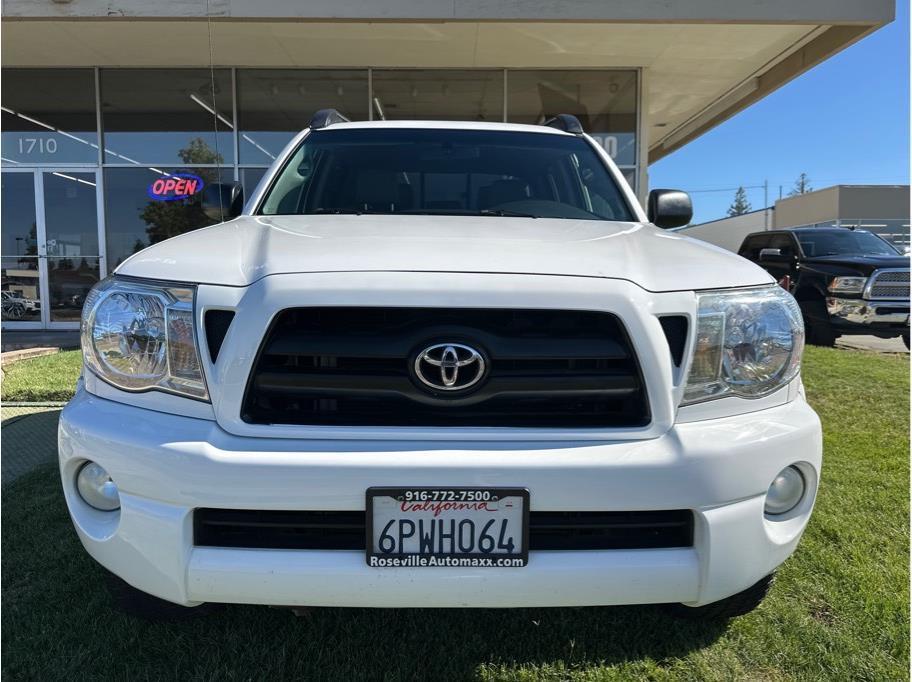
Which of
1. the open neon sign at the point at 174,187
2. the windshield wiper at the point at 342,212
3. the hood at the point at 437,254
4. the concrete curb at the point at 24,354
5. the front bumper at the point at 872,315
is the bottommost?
the concrete curb at the point at 24,354

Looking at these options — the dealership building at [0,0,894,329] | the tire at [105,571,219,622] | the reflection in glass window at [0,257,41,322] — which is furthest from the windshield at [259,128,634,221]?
the reflection in glass window at [0,257,41,322]

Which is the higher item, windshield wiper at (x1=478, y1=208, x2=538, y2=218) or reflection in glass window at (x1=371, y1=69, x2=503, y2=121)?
reflection in glass window at (x1=371, y1=69, x2=503, y2=121)

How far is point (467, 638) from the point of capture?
1.95m

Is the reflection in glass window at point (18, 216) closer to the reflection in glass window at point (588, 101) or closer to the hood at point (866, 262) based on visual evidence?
the reflection in glass window at point (588, 101)

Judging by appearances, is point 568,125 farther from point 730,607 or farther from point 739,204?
point 739,204

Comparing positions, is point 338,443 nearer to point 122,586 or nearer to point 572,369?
point 572,369

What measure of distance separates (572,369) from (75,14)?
7893 mm

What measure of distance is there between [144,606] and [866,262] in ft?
32.3

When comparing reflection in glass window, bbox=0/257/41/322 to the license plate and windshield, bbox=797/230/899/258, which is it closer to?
the license plate

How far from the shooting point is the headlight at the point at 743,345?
1570mm

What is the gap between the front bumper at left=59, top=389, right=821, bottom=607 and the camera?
55.3 inches

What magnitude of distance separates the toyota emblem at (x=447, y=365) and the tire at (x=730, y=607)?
1008 millimetres

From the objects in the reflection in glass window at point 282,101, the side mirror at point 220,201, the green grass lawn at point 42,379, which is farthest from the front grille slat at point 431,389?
the reflection in glass window at point 282,101

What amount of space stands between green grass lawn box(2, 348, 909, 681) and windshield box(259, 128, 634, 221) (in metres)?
1.52
